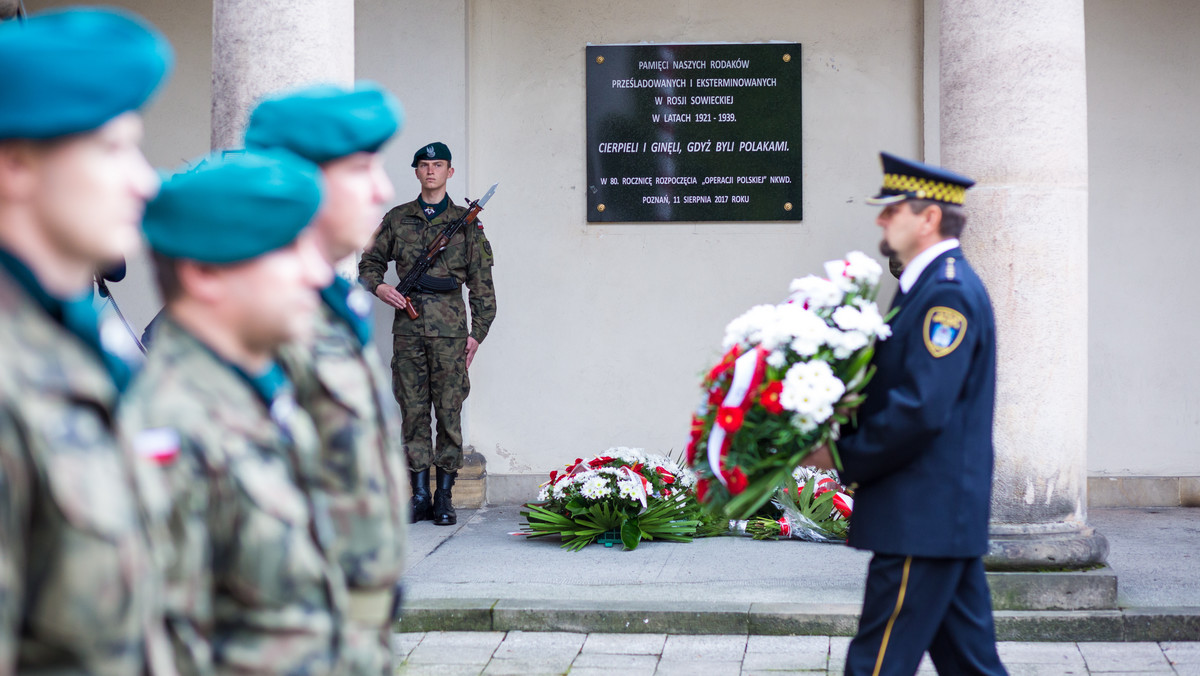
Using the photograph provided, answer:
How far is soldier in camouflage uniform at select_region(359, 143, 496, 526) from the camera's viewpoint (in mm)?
7277

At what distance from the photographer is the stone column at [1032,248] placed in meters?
5.14

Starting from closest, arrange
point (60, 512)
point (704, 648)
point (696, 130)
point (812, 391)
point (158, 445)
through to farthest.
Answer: point (60, 512)
point (158, 445)
point (812, 391)
point (704, 648)
point (696, 130)

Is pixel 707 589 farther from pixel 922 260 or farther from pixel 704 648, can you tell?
pixel 922 260

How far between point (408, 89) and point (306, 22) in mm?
2720

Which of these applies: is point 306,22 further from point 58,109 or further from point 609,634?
point 58,109

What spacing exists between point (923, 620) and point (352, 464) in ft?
5.78

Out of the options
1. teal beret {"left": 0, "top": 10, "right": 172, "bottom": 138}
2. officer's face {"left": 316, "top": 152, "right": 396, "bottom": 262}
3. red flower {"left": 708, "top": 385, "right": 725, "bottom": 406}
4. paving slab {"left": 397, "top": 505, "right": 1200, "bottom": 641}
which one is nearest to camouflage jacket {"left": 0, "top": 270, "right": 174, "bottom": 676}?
teal beret {"left": 0, "top": 10, "right": 172, "bottom": 138}

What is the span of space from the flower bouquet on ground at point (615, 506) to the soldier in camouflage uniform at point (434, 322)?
0.72 metres

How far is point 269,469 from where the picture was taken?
177cm

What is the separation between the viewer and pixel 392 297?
725 cm

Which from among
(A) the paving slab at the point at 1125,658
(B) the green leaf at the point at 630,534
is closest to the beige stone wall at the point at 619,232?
(B) the green leaf at the point at 630,534

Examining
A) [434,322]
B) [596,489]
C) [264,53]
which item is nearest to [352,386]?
[264,53]

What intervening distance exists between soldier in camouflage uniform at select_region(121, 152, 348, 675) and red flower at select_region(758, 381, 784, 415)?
1.63m

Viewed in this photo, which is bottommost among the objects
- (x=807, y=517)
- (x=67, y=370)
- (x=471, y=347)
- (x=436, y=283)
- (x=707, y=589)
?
(x=707, y=589)
